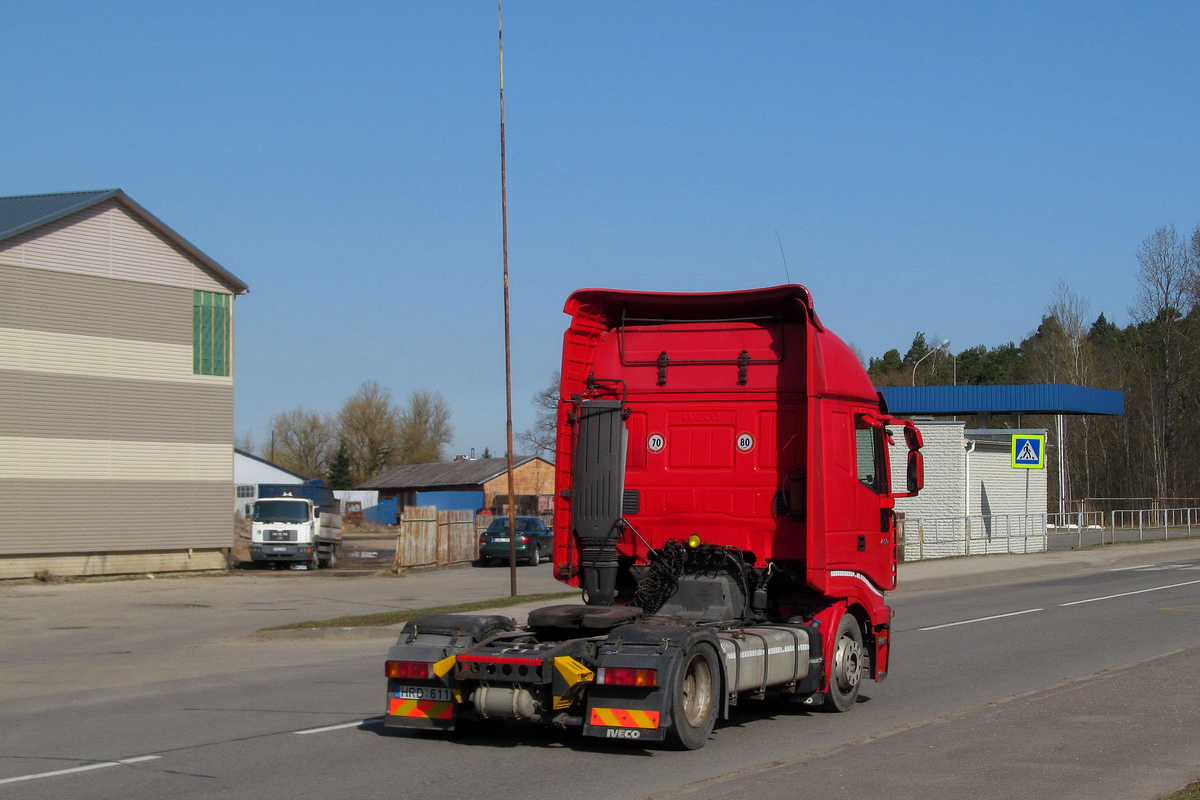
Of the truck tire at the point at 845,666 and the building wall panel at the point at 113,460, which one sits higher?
the building wall panel at the point at 113,460

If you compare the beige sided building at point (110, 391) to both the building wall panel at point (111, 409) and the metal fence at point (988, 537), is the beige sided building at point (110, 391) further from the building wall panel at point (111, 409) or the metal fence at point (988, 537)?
the metal fence at point (988, 537)

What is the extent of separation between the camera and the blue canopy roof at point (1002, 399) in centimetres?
4072

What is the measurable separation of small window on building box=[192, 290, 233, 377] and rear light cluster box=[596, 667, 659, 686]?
28.5m

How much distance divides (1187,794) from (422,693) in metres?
4.98

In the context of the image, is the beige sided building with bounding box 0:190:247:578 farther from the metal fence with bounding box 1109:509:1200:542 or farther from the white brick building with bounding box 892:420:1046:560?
the metal fence with bounding box 1109:509:1200:542

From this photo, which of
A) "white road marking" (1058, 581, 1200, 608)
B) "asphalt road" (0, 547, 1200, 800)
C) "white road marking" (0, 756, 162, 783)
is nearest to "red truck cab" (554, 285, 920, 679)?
"asphalt road" (0, 547, 1200, 800)

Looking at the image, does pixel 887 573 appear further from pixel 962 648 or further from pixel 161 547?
pixel 161 547

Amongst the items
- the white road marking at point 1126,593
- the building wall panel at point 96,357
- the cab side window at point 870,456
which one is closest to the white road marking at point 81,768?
the cab side window at point 870,456

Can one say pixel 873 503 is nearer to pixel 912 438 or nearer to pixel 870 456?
pixel 870 456

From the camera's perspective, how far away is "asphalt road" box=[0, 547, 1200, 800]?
7.09 meters

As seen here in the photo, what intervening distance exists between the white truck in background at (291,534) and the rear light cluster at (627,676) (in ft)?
95.2

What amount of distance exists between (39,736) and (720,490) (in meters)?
5.92

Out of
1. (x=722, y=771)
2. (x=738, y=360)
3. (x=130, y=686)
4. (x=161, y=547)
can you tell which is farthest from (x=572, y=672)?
(x=161, y=547)

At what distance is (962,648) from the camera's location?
48.3ft
